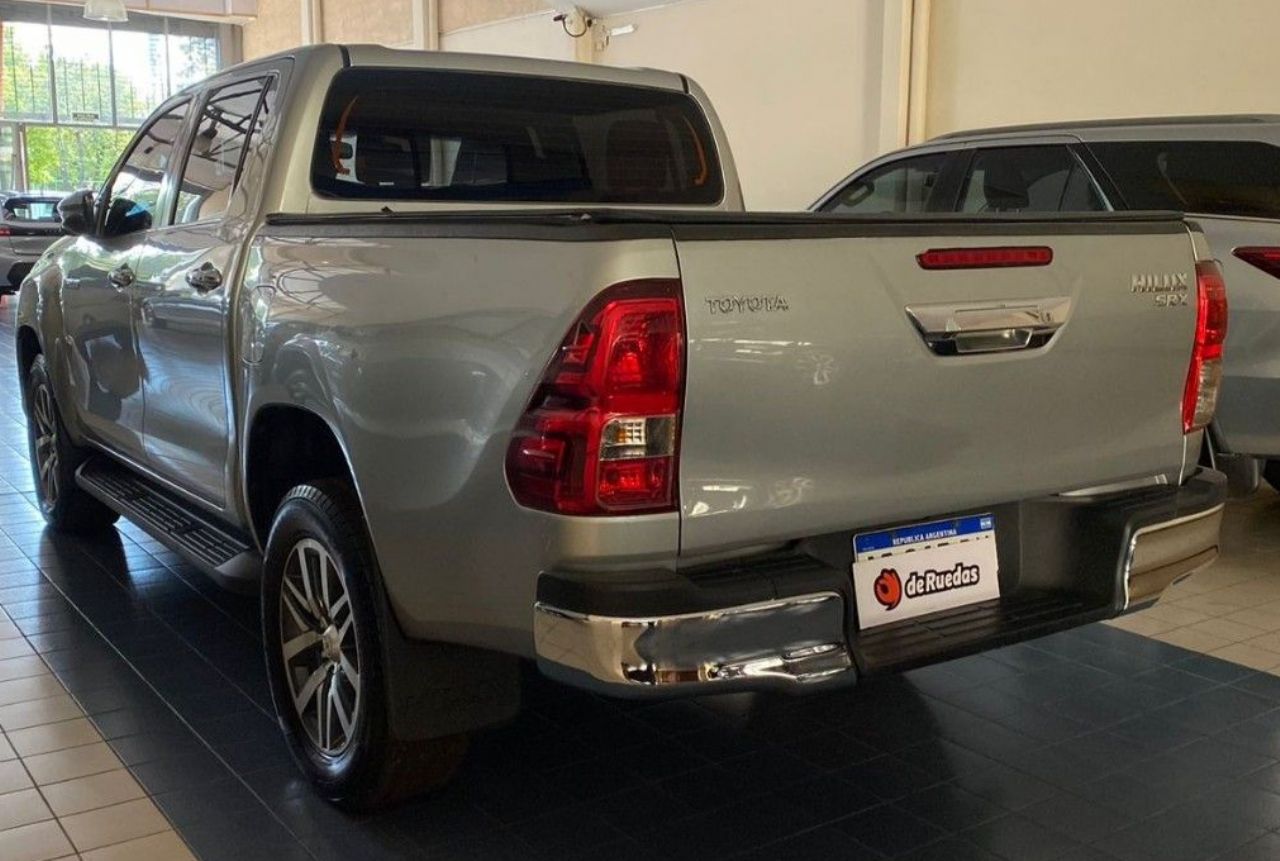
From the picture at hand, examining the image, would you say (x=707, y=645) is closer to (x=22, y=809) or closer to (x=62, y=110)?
(x=22, y=809)

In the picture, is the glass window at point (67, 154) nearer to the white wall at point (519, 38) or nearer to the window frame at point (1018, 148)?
the white wall at point (519, 38)

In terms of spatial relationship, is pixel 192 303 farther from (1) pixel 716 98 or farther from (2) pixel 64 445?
(1) pixel 716 98

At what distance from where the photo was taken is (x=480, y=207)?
3.57 metres

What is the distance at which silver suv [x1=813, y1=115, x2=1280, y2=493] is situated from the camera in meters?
4.77

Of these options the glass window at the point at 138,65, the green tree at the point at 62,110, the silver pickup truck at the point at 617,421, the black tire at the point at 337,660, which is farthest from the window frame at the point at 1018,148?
the glass window at the point at 138,65

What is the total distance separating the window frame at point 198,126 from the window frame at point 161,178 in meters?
0.02

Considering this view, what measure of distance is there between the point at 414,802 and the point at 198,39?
2392 centimetres

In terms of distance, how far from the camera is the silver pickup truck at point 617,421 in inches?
84.0

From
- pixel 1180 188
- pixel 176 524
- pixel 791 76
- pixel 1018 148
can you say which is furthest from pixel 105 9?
pixel 1180 188

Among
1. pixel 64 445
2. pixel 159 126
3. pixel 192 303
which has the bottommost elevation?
pixel 64 445

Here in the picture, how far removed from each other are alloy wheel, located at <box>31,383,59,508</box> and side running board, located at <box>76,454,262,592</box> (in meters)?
0.29

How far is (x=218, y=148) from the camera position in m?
3.70

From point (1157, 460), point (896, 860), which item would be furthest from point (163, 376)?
point (1157, 460)

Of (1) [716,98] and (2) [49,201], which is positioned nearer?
(1) [716,98]
